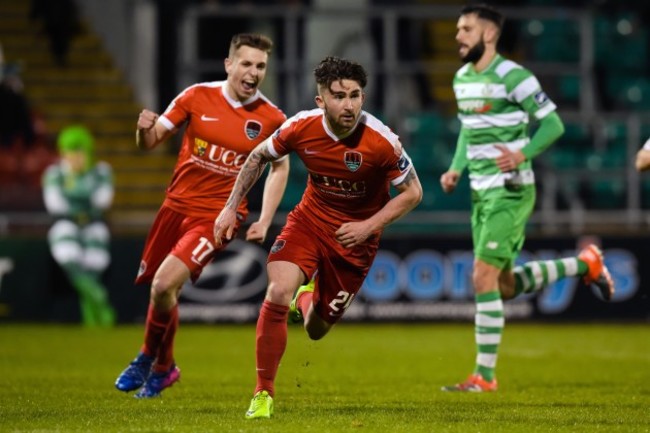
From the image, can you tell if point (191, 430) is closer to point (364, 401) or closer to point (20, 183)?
point (364, 401)

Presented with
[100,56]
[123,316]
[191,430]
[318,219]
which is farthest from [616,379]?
[100,56]

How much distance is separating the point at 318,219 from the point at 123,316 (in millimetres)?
9158

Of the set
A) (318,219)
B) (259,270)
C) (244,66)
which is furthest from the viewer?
(259,270)

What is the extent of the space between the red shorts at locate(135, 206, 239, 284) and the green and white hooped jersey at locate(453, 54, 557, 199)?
2134mm

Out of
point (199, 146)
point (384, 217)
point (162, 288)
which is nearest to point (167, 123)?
point (199, 146)

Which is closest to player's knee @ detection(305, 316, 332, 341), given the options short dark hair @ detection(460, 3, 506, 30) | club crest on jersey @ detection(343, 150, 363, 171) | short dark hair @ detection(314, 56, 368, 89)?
club crest on jersey @ detection(343, 150, 363, 171)

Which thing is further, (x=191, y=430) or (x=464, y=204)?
(x=464, y=204)

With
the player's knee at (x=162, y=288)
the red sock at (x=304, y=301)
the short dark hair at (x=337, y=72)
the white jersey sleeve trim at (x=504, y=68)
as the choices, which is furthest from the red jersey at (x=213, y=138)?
the white jersey sleeve trim at (x=504, y=68)

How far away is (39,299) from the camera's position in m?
16.7

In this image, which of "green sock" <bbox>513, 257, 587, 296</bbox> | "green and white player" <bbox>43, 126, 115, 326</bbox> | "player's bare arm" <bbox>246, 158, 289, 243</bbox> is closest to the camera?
"player's bare arm" <bbox>246, 158, 289, 243</bbox>

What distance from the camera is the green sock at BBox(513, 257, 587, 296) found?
33.1ft

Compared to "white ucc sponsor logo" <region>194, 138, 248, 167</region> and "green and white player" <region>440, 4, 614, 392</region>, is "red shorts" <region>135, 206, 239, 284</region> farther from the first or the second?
"green and white player" <region>440, 4, 614, 392</region>

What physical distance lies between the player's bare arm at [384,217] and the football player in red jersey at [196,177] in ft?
4.09

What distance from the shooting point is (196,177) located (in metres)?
8.98
